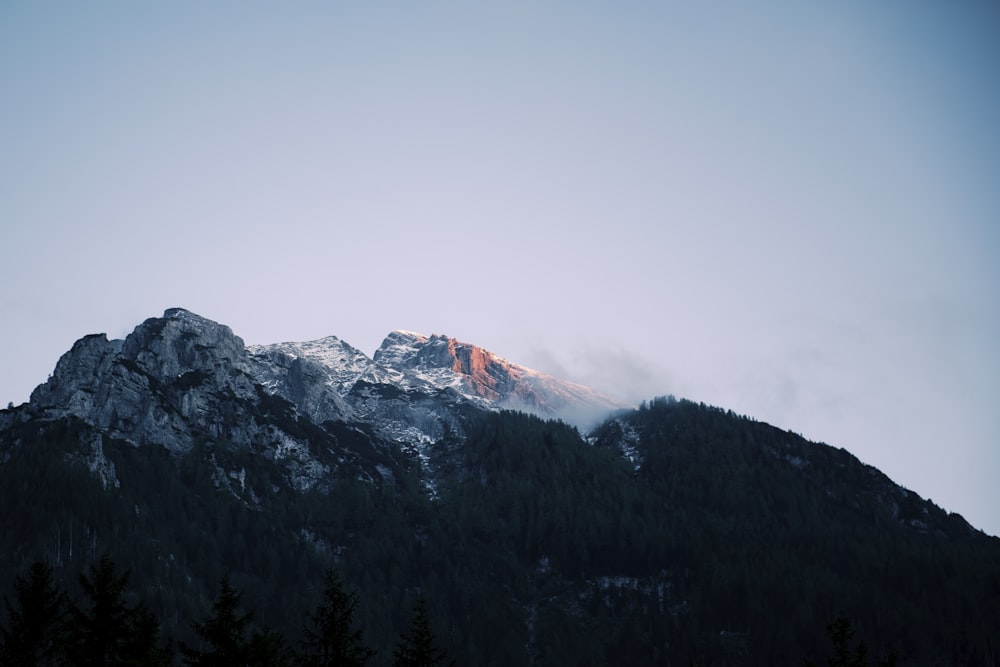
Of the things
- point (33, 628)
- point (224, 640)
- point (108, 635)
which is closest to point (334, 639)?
point (224, 640)

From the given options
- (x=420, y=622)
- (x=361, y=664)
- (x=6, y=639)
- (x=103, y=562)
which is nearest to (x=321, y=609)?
(x=361, y=664)

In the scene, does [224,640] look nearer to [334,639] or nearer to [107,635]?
[107,635]

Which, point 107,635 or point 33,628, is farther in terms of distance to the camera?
point 33,628

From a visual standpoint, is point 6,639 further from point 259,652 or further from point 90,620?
point 259,652

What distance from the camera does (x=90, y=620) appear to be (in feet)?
207

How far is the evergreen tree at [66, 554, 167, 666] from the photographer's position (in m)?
62.2

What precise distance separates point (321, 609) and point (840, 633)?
139 feet

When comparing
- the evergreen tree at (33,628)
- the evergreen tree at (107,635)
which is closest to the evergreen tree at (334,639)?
the evergreen tree at (107,635)

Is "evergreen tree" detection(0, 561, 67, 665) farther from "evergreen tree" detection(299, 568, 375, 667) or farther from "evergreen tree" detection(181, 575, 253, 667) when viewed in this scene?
"evergreen tree" detection(299, 568, 375, 667)

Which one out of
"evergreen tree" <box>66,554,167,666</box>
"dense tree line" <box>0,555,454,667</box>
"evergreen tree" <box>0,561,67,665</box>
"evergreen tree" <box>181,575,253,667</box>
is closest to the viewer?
"evergreen tree" <box>181,575,253,667</box>

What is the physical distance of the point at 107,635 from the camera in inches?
2480

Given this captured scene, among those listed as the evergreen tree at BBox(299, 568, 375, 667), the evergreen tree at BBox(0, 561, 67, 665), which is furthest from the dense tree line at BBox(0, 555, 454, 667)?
the evergreen tree at BBox(299, 568, 375, 667)

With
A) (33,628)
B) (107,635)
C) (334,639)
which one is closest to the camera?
(107,635)

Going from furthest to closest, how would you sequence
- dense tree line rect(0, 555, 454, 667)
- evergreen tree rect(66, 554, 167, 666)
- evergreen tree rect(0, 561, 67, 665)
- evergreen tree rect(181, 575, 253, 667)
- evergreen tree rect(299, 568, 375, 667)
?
evergreen tree rect(299, 568, 375, 667), evergreen tree rect(0, 561, 67, 665), evergreen tree rect(66, 554, 167, 666), dense tree line rect(0, 555, 454, 667), evergreen tree rect(181, 575, 253, 667)
